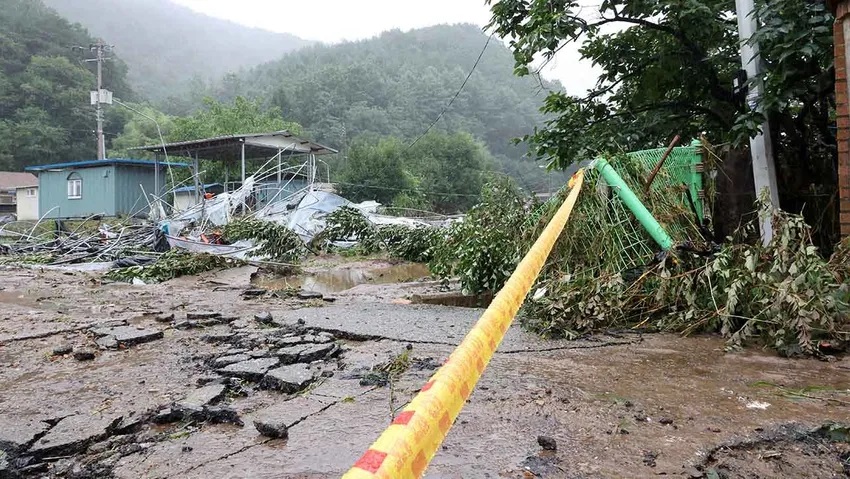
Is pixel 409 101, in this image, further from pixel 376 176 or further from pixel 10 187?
pixel 10 187

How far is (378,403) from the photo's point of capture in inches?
97.0

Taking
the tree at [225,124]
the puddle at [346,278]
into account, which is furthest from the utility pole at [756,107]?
the tree at [225,124]

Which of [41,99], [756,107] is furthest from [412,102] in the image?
[756,107]

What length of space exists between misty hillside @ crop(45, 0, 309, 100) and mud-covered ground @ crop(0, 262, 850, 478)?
98518 millimetres

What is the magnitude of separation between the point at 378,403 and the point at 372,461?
173cm

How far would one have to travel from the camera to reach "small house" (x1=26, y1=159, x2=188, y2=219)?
21938mm

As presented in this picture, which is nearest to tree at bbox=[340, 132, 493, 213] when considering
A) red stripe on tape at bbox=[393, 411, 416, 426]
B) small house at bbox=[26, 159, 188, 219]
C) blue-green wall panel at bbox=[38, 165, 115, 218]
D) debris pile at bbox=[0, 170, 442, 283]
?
small house at bbox=[26, 159, 188, 219]

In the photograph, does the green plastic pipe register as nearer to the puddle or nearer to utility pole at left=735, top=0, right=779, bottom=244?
utility pole at left=735, top=0, right=779, bottom=244

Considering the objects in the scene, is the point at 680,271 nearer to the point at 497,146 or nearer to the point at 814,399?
the point at 814,399

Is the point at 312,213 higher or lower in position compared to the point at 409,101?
lower

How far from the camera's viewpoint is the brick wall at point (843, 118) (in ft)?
12.6

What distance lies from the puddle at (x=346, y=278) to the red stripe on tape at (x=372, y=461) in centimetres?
740

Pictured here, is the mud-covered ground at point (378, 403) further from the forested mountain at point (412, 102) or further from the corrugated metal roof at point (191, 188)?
the forested mountain at point (412, 102)

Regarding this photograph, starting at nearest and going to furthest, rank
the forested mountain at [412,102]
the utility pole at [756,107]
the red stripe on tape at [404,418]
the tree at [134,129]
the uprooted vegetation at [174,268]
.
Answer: the red stripe on tape at [404,418]
the utility pole at [756,107]
the uprooted vegetation at [174,268]
the tree at [134,129]
the forested mountain at [412,102]
